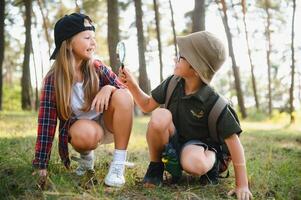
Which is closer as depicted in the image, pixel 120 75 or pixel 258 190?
pixel 258 190

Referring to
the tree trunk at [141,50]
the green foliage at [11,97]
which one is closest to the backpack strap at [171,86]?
the tree trunk at [141,50]

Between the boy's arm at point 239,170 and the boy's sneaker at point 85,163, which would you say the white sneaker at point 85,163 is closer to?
the boy's sneaker at point 85,163

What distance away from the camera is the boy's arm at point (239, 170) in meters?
2.97

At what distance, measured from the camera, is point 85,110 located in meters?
3.46

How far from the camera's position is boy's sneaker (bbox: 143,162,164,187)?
129 inches

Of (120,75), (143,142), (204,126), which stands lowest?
(143,142)

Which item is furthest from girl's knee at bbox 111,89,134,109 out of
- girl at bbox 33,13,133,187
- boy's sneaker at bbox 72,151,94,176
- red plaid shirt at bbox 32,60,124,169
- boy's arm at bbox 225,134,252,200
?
boy's arm at bbox 225,134,252,200

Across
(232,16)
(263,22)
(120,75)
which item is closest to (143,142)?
(120,75)

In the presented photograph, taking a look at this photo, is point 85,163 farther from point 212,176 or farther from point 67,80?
point 212,176

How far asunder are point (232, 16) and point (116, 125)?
18.6m

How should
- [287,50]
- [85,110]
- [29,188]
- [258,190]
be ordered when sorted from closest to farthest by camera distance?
[29,188], [258,190], [85,110], [287,50]

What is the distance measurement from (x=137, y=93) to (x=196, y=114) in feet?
1.99

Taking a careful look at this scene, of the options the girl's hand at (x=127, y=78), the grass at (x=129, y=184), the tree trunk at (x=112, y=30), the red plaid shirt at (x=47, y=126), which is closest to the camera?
the grass at (x=129, y=184)

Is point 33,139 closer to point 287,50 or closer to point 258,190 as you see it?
point 258,190
